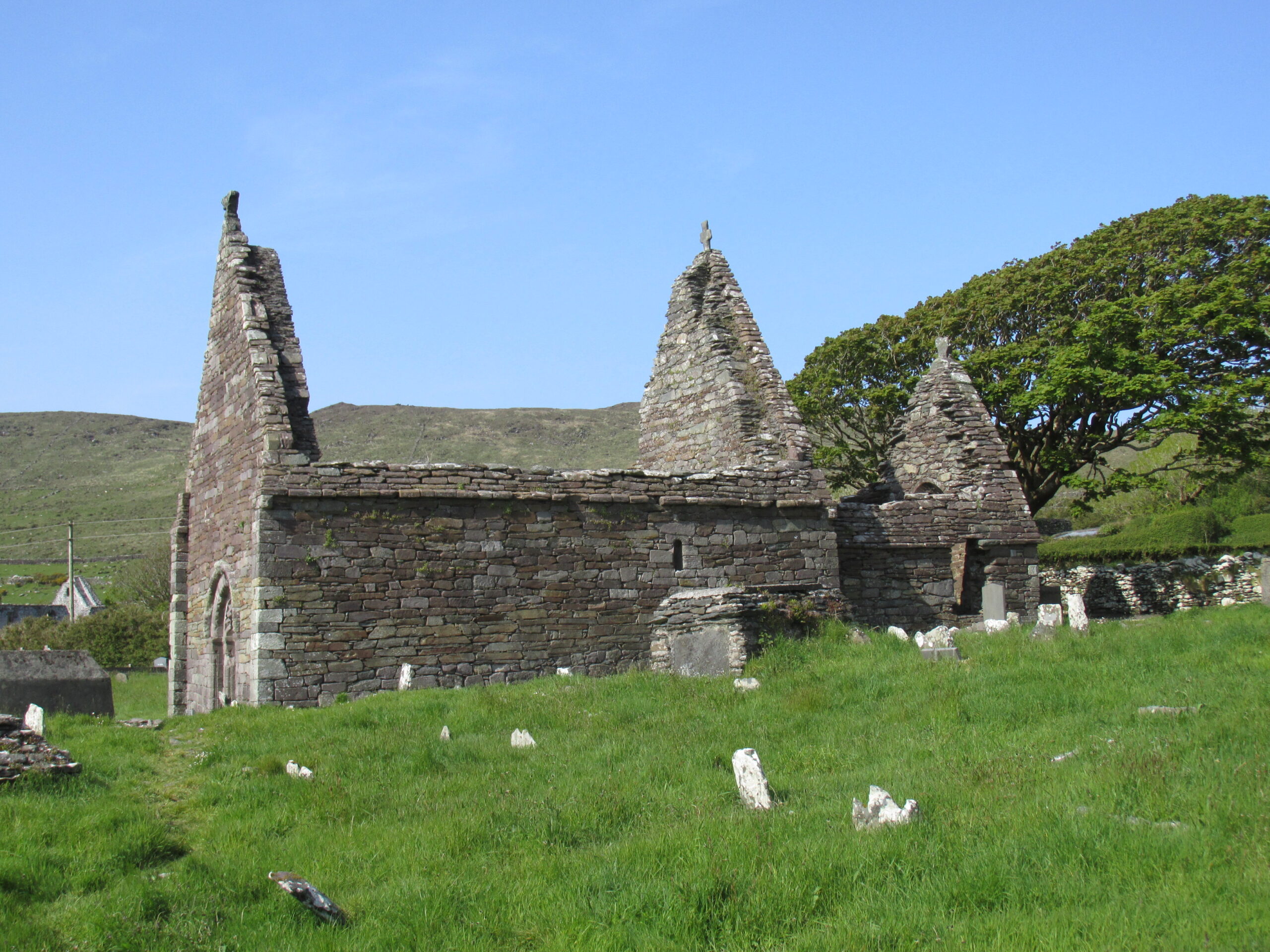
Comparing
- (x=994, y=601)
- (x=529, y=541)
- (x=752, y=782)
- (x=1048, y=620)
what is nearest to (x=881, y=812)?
(x=752, y=782)

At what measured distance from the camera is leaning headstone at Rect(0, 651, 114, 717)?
12258 millimetres

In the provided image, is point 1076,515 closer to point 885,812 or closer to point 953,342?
point 953,342

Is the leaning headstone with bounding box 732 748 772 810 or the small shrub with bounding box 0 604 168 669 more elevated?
the leaning headstone with bounding box 732 748 772 810

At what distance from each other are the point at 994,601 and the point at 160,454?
112909 mm

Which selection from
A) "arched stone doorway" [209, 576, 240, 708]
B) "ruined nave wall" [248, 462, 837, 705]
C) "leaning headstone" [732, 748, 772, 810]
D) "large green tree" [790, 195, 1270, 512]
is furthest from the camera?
"large green tree" [790, 195, 1270, 512]

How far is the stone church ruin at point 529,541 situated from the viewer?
41.8ft

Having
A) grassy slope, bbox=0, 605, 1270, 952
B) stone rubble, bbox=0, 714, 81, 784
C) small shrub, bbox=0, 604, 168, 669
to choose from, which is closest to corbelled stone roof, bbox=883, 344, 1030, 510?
grassy slope, bbox=0, 605, 1270, 952

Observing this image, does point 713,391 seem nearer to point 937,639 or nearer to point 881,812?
point 937,639

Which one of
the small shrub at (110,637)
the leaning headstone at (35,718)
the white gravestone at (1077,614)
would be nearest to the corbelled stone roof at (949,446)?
the white gravestone at (1077,614)

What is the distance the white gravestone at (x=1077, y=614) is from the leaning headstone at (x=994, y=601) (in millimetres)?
3185

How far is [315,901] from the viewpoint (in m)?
5.56

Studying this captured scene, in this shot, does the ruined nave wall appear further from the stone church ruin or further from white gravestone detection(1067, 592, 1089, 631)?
white gravestone detection(1067, 592, 1089, 631)

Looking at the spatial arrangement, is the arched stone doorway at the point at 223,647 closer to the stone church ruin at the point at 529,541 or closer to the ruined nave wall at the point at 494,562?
the stone church ruin at the point at 529,541

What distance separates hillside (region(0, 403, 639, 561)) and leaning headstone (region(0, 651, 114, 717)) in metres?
58.8
